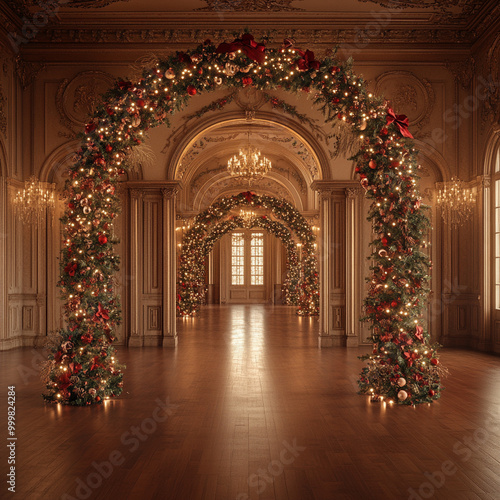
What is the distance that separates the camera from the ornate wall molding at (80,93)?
34.2 ft

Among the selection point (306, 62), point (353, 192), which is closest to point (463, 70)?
point (353, 192)

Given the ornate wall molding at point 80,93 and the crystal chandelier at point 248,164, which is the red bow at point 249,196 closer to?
the crystal chandelier at point 248,164

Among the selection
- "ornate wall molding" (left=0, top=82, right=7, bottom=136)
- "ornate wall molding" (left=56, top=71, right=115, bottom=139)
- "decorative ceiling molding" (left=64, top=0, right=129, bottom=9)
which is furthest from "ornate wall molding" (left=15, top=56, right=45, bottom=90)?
"decorative ceiling molding" (left=64, top=0, right=129, bottom=9)

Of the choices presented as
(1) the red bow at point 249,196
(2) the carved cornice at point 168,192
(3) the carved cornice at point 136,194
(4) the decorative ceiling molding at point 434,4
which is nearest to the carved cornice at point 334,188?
(2) the carved cornice at point 168,192

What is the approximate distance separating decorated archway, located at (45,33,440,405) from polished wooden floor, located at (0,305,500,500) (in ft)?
1.49

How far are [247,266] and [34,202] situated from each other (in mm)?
17071

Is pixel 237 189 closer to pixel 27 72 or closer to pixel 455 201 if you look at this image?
pixel 27 72

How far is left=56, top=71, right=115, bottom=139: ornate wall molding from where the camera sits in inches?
410

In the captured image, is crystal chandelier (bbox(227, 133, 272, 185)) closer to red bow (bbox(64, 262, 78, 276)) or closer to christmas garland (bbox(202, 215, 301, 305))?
christmas garland (bbox(202, 215, 301, 305))

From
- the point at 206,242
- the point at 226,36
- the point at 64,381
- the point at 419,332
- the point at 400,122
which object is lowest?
the point at 64,381

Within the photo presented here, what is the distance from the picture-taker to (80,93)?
1044cm

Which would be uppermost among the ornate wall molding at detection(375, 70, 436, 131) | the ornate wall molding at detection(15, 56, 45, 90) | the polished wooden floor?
the ornate wall molding at detection(15, 56, 45, 90)

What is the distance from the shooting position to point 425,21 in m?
9.96

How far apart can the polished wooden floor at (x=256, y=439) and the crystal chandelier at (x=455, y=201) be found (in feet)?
10.2
